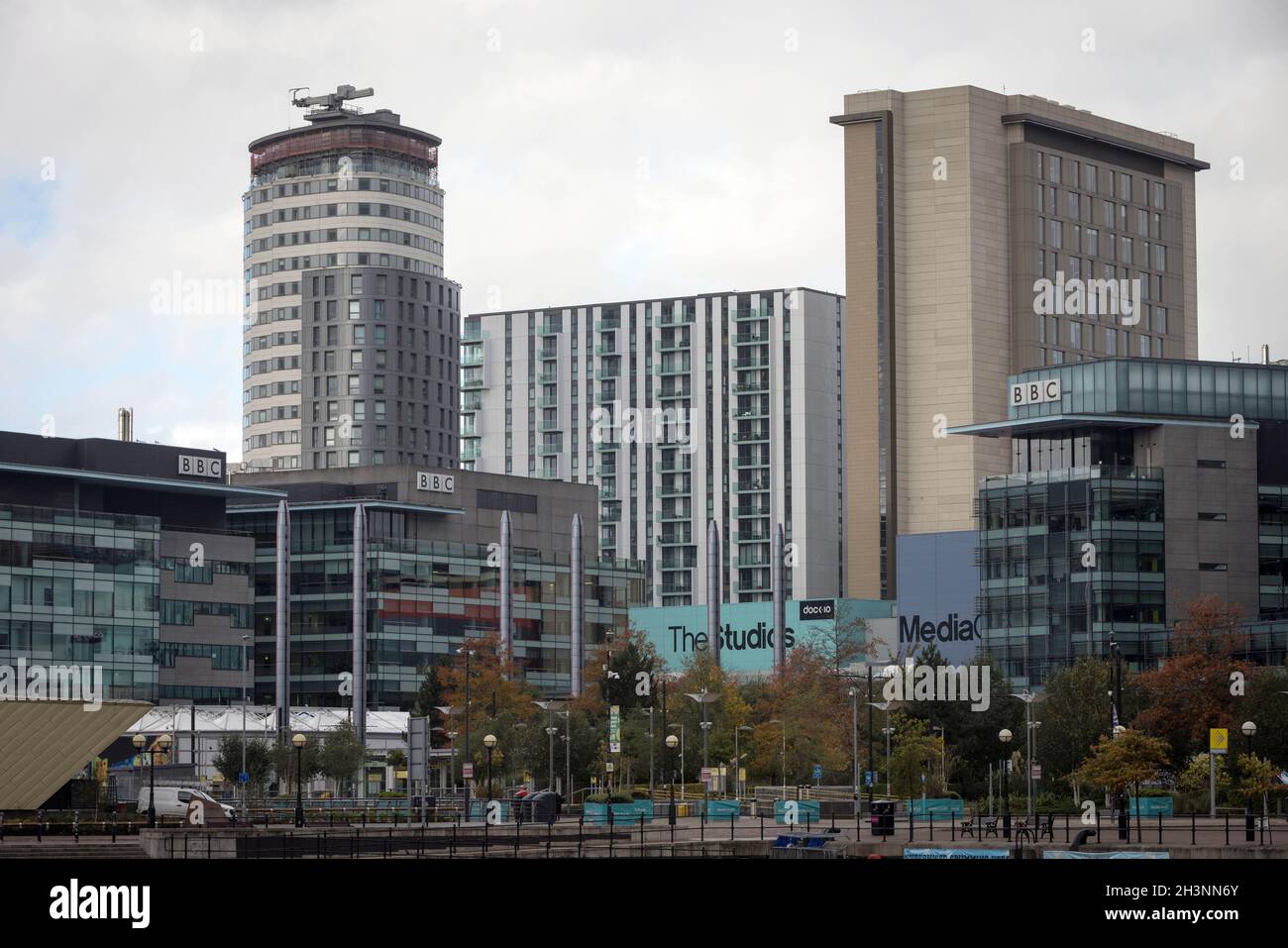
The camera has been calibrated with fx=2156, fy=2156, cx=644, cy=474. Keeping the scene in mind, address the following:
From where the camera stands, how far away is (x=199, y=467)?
166 metres

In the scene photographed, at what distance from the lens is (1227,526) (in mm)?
152625

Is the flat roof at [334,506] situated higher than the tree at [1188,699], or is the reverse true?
the flat roof at [334,506]

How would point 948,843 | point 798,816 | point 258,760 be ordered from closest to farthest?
point 948,843
point 798,816
point 258,760

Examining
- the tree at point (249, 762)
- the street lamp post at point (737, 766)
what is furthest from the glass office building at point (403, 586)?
the street lamp post at point (737, 766)

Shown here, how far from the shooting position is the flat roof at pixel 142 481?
15175cm

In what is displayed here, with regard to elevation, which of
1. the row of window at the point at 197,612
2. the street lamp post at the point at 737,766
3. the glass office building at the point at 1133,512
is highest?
the glass office building at the point at 1133,512

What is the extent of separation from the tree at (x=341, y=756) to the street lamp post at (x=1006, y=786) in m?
40.1

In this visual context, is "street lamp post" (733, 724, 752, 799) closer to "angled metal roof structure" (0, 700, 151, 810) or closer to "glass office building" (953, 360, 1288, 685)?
"glass office building" (953, 360, 1288, 685)

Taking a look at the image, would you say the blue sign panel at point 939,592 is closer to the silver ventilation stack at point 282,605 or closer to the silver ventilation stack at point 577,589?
the silver ventilation stack at point 577,589

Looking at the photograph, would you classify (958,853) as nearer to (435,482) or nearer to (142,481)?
(142,481)
